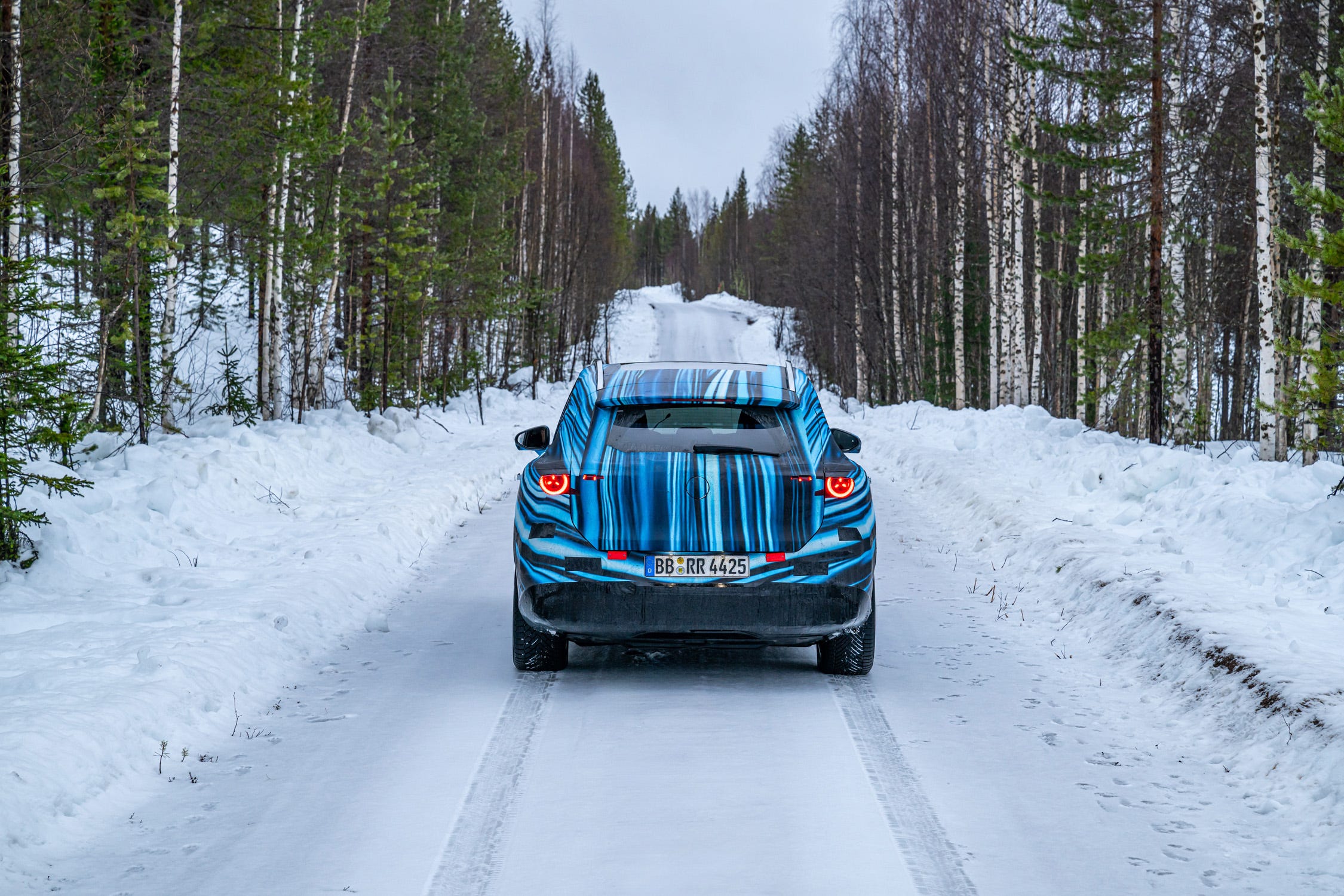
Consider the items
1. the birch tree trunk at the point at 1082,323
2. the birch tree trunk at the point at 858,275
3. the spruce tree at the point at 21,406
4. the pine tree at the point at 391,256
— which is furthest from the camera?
the birch tree trunk at the point at 858,275

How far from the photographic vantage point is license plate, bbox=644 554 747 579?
20.7 feet

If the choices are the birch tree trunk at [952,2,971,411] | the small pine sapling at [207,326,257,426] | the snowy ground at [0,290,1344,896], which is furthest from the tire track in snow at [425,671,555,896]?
the birch tree trunk at [952,2,971,411]

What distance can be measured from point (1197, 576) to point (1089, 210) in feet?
39.9

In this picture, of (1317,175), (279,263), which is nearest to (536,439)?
(279,263)

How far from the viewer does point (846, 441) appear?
24.8 feet

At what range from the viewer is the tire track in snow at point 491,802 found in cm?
412

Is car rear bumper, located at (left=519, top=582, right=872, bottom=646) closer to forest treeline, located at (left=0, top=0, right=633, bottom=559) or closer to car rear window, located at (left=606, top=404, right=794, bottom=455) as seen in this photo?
car rear window, located at (left=606, top=404, right=794, bottom=455)

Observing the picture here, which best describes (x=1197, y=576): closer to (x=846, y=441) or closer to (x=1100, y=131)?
(x=846, y=441)

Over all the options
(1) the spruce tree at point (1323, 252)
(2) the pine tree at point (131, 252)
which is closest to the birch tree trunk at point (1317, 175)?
(1) the spruce tree at point (1323, 252)

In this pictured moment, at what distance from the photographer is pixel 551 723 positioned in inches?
238

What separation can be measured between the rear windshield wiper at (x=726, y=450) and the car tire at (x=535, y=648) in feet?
4.71

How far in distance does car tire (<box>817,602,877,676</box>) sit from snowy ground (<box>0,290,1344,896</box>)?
0.12m

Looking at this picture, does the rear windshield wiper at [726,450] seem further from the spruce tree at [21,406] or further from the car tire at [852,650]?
the spruce tree at [21,406]

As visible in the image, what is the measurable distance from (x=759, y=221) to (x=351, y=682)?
9386cm
